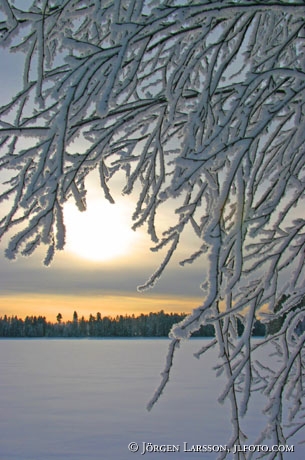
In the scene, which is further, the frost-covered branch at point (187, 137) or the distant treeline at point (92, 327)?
the distant treeline at point (92, 327)

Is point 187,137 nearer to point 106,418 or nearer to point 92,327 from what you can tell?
point 106,418

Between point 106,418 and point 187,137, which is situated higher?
point 187,137

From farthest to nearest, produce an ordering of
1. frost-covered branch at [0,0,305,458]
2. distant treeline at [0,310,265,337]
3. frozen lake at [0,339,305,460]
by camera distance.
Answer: distant treeline at [0,310,265,337] < frozen lake at [0,339,305,460] < frost-covered branch at [0,0,305,458]

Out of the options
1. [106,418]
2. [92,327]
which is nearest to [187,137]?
[106,418]

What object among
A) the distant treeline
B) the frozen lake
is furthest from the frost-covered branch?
the distant treeline

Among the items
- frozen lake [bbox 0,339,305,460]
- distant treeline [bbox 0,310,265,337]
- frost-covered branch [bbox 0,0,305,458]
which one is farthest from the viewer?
distant treeline [bbox 0,310,265,337]

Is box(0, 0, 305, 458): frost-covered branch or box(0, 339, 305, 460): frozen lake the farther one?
box(0, 339, 305, 460): frozen lake

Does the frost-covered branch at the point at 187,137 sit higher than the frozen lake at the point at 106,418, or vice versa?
the frost-covered branch at the point at 187,137

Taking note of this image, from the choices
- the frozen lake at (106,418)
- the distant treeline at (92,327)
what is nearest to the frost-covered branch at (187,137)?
the frozen lake at (106,418)

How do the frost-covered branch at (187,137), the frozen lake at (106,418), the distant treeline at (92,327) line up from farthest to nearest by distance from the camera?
the distant treeline at (92,327), the frozen lake at (106,418), the frost-covered branch at (187,137)

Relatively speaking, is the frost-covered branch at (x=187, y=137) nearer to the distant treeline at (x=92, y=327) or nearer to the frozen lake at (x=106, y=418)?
the frozen lake at (x=106, y=418)

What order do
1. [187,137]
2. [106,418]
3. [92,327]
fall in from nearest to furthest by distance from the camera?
[187,137]
[106,418]
[92,327]

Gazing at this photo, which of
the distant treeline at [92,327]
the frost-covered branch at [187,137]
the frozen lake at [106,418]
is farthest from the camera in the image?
Result: the distant treeline at [92,327]

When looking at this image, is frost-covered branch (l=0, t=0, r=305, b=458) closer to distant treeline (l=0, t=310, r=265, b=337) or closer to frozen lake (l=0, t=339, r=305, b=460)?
frozen lake (l=0, t=339, r=305, b=460)
